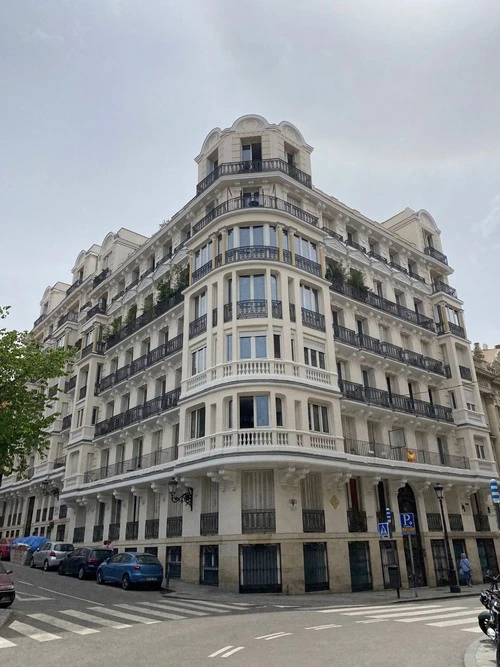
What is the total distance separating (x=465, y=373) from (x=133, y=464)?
2184cm

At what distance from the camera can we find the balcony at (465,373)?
109 feet

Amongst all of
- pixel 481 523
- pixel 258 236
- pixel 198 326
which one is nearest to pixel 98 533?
pixel 198 326

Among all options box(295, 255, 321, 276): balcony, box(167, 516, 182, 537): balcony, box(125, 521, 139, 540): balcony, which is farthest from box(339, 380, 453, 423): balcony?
box(125, 521, 139, 540): balcony

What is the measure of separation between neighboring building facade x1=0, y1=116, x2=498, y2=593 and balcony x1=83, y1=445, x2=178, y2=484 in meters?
0.10

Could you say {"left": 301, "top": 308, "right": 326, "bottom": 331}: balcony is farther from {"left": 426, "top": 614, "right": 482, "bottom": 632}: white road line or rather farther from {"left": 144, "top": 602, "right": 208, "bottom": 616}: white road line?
{"left": 426, "top": 614, "right": 482, "bottom": 632}: white road line

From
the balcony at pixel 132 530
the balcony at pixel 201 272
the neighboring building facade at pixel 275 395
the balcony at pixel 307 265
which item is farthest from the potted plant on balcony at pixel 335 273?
the balcony at pixel 132 530

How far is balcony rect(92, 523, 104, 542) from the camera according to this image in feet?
103

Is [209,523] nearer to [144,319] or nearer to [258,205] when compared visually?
[144,319]

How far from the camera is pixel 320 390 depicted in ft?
76.4

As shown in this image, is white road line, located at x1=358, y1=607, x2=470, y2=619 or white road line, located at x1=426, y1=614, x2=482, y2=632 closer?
white road line, located at x1=426, y1=614, x2=482, y2=632

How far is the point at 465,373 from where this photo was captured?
33656 millimetres

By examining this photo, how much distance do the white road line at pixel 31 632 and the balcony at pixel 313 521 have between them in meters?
12.2

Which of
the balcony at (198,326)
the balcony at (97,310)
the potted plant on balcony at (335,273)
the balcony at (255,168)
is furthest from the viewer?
the balcony at (97,310)

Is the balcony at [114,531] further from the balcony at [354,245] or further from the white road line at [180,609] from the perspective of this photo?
the balcony at [354,245]
